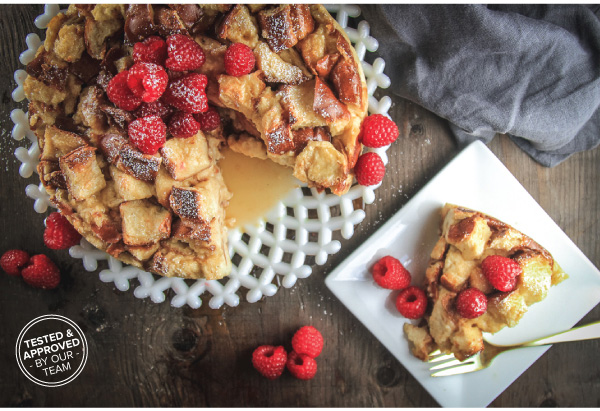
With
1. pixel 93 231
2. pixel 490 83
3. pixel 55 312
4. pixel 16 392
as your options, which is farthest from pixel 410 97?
pixel 16 392

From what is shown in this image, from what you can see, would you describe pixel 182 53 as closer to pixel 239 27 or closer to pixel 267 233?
pixel 239 27

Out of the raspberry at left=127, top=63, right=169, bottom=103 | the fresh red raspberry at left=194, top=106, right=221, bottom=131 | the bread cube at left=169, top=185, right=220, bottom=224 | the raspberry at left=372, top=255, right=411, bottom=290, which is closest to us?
the raspberry at left=127, top=63, right=169, bottom=103

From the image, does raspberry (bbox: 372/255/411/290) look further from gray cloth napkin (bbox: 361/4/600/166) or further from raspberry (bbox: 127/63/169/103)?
raspberry (bbox: 127/63/169/103)

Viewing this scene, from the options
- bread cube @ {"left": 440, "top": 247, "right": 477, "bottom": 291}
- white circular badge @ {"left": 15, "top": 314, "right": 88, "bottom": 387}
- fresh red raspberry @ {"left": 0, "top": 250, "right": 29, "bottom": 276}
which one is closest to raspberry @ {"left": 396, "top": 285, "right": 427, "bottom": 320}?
bread cube @ {"left": 440, "top": 247, "right": 477, "bottom": 291}

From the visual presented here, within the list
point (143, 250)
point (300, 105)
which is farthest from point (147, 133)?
point (300, 105)

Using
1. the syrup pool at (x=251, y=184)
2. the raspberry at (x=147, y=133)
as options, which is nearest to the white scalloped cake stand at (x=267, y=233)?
the syrup pool at (x=251, y=184)

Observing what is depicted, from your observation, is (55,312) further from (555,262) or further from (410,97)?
(555,262)
